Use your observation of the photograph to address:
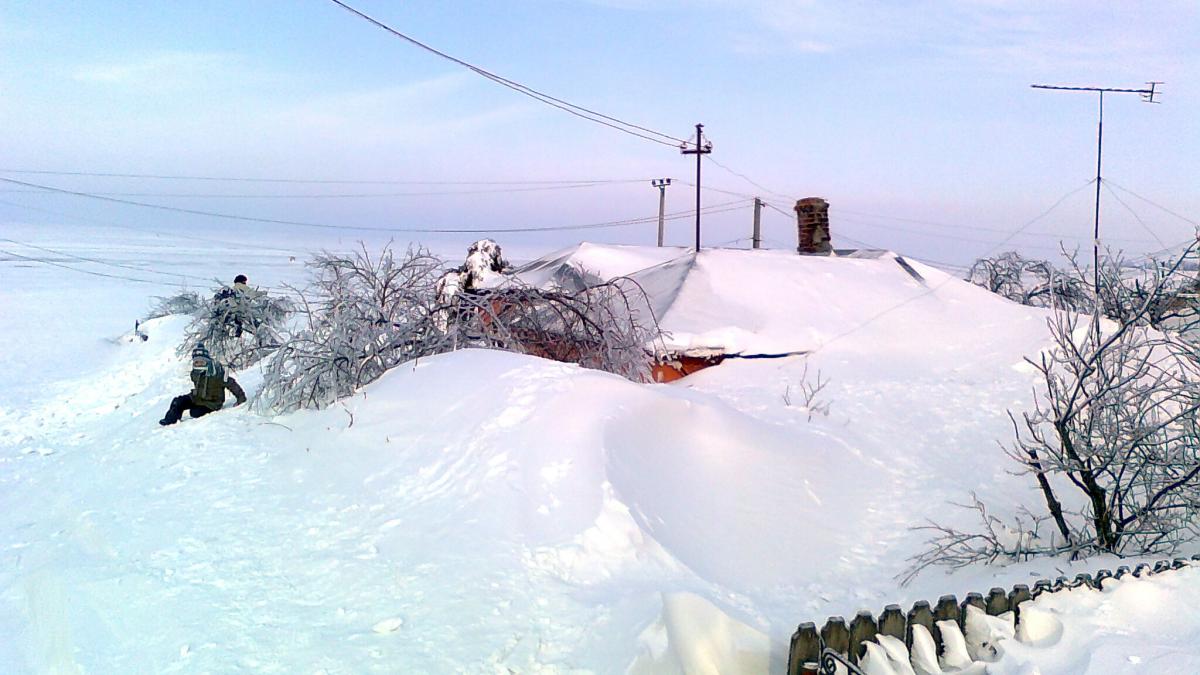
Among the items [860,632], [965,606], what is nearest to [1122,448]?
[965,606]

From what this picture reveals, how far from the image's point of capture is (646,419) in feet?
23.2

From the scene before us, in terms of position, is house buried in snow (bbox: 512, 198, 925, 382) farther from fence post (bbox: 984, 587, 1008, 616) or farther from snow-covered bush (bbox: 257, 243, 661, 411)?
fence post (bbox: 984, 587, 1008, 616)

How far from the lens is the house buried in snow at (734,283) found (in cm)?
1383

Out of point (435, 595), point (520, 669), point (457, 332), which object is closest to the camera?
point (520, 669)

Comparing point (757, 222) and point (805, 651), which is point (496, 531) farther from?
point (757, 222)

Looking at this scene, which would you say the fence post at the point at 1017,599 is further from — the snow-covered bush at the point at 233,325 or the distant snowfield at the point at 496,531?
the snow-covered bush at the point at 233,325

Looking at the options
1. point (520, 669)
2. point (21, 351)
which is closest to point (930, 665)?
point (520, 669)

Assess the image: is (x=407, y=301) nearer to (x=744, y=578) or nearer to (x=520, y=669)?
(x=744, y=578)

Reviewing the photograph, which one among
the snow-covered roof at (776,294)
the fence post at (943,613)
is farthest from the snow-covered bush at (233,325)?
the fence post at (943,613)

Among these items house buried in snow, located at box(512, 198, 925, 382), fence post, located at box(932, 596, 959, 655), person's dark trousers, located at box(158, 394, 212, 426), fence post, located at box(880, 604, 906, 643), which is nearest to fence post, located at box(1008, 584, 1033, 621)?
fence post, located at box(932, 596, 959, 655)

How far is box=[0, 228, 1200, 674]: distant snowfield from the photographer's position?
4195 millimetres

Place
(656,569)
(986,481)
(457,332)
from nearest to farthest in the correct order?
(656,569) → (986,481) → (457,332)

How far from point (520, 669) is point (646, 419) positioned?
10.6 feet

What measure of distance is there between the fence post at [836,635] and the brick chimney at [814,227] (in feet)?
52.5
